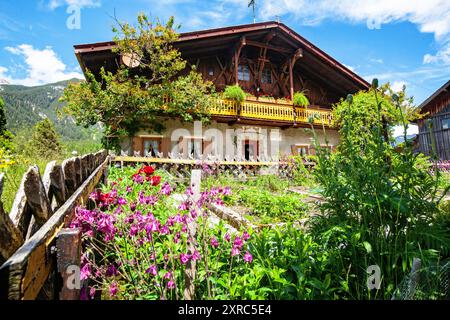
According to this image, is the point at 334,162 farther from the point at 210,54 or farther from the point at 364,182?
the point at 210,54

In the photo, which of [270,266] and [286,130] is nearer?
[270,266]

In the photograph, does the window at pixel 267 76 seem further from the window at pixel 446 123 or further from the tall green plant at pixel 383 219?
the tall green plant at pixel 383 219

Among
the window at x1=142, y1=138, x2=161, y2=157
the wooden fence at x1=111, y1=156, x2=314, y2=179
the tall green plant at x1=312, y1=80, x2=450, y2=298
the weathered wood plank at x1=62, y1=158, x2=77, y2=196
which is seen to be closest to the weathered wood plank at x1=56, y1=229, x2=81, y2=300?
the weathered wood plank at x1=62, y1=158, x2=77, y2=196

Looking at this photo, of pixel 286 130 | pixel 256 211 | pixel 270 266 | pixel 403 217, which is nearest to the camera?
pixel 403 217

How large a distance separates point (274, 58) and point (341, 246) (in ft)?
49.6

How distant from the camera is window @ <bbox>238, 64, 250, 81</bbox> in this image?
48.3ft

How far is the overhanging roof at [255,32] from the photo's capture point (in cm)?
1016

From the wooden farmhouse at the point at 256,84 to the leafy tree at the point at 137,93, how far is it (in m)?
0.71

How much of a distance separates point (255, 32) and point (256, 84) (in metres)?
2.81

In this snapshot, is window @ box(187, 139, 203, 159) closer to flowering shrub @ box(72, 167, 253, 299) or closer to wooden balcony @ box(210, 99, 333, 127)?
wooden balcony @ box(210, 99, 333, 127)

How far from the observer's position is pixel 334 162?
95.0 inches

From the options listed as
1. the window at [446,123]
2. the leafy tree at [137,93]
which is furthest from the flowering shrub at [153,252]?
the window at [446,123]

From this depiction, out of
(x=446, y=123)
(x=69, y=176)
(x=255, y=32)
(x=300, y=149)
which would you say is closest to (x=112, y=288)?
(x=69, y=176)
